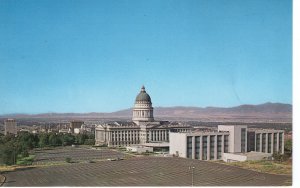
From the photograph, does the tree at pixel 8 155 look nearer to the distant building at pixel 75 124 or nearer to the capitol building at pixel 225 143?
the distant building at pixel 75 124

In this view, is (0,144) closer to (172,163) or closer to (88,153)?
(88,153)

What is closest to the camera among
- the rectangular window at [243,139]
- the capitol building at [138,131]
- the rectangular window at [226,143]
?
the rectangular window at [226,143]

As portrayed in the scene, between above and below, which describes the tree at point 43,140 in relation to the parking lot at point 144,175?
above

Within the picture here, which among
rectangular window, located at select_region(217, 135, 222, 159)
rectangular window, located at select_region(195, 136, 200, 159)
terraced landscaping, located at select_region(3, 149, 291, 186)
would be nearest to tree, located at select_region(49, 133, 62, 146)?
terraced landscaping, located at select_region(3, 149, 291, 186)

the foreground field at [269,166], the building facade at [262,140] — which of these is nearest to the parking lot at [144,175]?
the foreground field at [269,166]

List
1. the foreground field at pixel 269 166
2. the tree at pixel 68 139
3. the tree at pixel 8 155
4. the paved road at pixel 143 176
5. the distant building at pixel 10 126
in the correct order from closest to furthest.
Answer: the paved road at pixel 143 176 < the foreground field at pixel 269 166 < the tree at pixel 8 155 < the distant building at pixel 10 126 < the tree at pixel 68 139

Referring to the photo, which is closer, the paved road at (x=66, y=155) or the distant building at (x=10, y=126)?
the distant building at (x=10, y=126)

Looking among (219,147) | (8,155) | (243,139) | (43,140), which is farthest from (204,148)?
(8,155)

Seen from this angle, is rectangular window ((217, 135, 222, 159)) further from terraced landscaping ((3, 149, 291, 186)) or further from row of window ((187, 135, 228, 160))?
terraced landscaping ((3, 149, 291, 186))
